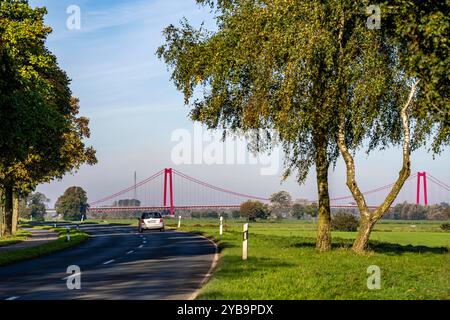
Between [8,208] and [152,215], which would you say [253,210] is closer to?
[152,215]

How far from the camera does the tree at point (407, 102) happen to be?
50.0 ft

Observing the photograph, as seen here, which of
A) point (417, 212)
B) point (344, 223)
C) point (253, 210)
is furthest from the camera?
point (417, 212)

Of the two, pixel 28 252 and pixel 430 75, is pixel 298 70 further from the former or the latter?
pixel 28 252

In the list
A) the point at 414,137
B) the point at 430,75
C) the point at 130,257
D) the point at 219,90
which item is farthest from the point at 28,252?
the point at 430,75

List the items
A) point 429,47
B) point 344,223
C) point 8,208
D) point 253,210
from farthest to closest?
point 253,210, point 344,223, point 8,208, point 429,47

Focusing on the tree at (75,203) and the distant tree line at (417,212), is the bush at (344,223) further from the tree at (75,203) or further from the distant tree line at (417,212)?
the distant tree line at (417,212)

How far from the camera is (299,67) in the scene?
2080 centimetres

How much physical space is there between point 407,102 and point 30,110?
16.4m

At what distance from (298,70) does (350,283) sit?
8963mm

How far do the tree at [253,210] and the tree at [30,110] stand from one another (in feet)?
262

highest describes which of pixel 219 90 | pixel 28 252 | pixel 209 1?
pixel 209 1

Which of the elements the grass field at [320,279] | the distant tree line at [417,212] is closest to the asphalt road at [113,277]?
the grass field at [320,279]

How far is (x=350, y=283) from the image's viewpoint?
45.2 ft

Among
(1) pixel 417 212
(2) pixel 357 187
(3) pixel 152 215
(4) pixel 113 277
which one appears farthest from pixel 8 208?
(1) pixel 417 212
